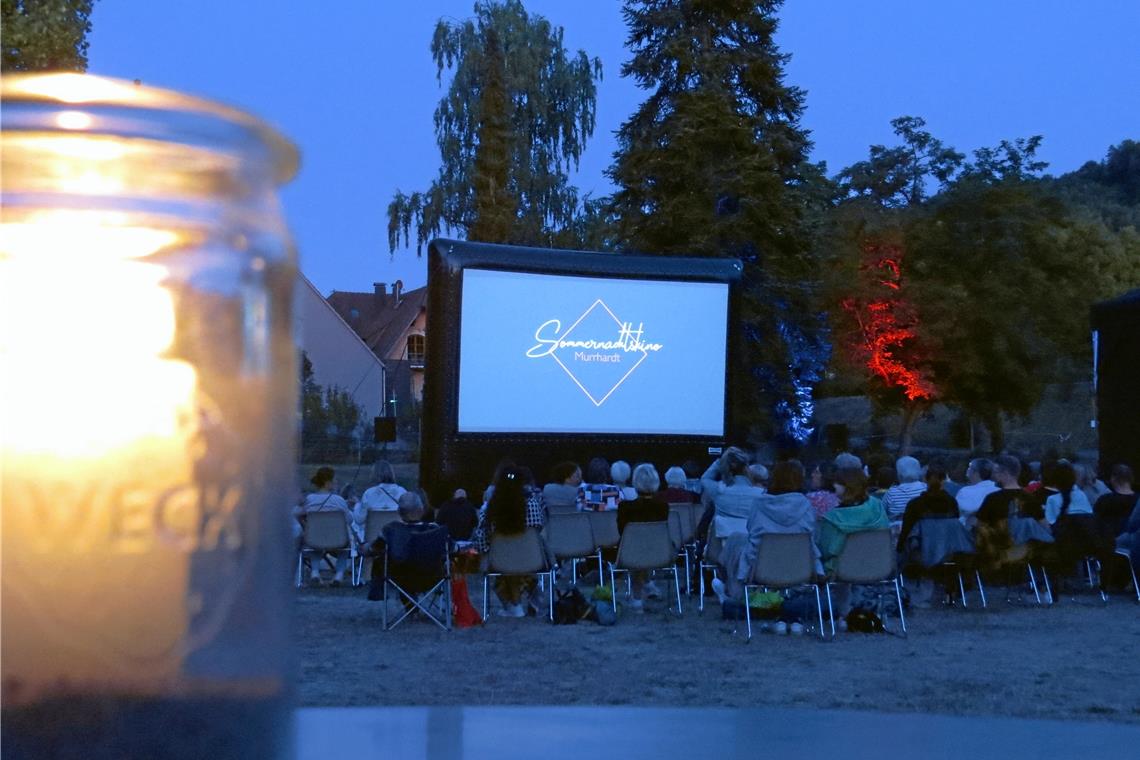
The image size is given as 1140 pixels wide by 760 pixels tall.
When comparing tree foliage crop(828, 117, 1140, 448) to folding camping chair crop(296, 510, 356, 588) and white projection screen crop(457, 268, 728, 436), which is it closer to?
white projection screen crop(457, 268, 728, 436)

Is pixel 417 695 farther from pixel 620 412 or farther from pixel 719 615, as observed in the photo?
pixel 620 412

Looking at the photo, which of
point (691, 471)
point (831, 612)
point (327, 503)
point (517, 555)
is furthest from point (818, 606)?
point (691, 471)

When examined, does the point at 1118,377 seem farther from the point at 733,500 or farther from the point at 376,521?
the point at 376,521

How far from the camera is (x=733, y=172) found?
29.5 metres

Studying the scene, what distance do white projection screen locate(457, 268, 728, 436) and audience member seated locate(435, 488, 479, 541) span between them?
4.74 metres

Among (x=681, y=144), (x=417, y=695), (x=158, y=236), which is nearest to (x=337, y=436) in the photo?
(x=681, y=144)

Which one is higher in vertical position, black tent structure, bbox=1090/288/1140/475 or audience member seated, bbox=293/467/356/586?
black tent structure, bbox=1090/288/1140/475

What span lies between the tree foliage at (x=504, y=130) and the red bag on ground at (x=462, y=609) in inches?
776

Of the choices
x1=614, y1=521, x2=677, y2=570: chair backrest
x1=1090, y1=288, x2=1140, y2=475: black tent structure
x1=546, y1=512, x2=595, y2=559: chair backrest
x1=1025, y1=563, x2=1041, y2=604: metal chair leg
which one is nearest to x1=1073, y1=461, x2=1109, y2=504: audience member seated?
x1=1025, y1=563, x2=1041, y2=604: metal chair leg

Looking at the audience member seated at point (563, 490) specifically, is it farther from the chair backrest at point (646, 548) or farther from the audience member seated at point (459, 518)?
the chair backrest at point (646, 548)

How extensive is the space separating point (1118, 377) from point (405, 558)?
9.39 metres

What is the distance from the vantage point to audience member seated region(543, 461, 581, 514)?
1221 centimetres

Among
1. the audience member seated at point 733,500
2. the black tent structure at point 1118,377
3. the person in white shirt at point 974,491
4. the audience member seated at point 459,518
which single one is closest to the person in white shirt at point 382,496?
the audience member seated at point 459,518

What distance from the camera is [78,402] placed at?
60cm
